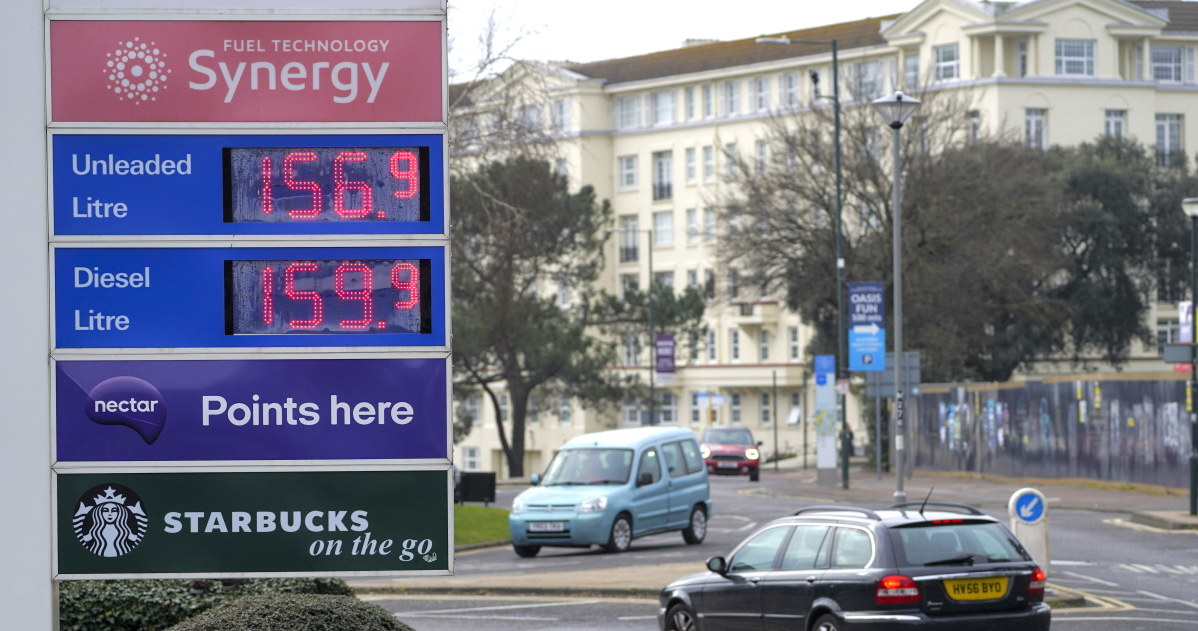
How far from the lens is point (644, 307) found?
226 ft

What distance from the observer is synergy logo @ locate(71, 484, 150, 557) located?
29.9 ft

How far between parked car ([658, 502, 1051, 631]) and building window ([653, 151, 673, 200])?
301 feet

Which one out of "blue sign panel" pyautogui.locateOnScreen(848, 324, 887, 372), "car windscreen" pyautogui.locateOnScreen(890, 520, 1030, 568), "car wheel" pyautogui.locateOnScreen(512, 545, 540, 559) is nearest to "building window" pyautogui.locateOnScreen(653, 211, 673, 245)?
"blue sign panel" pyautogui.locateOnScreen(848, 324, 887, 372)

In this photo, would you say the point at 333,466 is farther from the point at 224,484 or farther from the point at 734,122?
the point at 734,122

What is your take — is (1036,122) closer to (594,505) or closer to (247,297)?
(594,505)

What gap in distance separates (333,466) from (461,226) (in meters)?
50.9

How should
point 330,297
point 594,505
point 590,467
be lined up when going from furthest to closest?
1. point 590,467
2. point 594,505
3. point 330,297

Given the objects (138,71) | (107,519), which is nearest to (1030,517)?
(107,519)

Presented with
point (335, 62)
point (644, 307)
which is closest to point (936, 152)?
point (644, 307)

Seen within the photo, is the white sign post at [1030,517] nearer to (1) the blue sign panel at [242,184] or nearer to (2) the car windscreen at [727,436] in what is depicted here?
(1) the blue sign panel at [242,184]

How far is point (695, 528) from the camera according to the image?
29.8 meters

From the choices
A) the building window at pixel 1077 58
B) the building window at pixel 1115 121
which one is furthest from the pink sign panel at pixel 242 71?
the building window at pixel 1115 121

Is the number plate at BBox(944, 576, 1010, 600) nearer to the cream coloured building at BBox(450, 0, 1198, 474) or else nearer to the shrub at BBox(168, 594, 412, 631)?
the shrub at BBox(168, 594, 412, 631)

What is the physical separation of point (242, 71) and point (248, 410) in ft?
5.36
